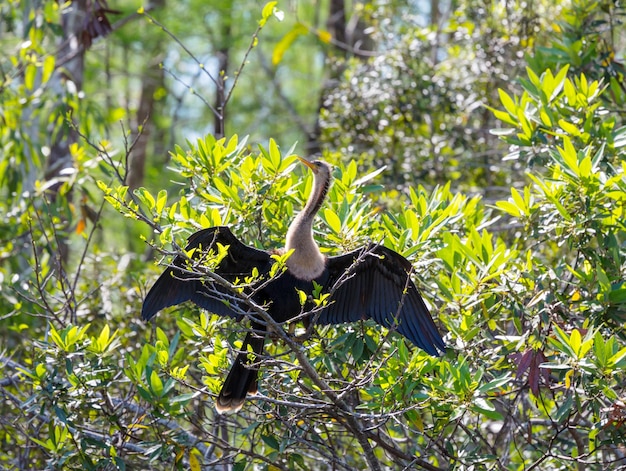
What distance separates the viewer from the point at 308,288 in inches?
137

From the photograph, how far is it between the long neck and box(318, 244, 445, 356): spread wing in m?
0.06

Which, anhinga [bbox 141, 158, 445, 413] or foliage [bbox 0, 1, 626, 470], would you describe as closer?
foliage [bbox 0, 1, 626, 470]

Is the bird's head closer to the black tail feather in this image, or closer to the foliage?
the foliage

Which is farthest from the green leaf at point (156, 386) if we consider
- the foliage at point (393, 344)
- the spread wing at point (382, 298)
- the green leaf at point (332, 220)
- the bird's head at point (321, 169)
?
Answer: the bird's head at point (321, 169)

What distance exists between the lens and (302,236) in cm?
344

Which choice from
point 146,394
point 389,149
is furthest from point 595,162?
point 389,149

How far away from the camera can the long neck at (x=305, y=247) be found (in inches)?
135

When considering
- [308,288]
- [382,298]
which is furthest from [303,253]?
[382,298]

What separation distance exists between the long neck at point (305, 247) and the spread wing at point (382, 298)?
0.21 feet

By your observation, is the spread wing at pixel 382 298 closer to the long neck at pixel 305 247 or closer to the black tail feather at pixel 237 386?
the long neck at pixel 305 247

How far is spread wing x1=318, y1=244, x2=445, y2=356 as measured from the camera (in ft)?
10.8

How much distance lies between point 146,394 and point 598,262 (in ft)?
6.18

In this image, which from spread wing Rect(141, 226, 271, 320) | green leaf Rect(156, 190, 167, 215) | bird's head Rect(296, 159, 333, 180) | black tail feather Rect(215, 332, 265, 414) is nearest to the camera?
green leaf Rect(156, 190, 167, 215)

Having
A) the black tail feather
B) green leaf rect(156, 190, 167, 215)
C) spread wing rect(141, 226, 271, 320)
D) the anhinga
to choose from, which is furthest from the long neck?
green leaf rect(156, 190, 167, 215)
